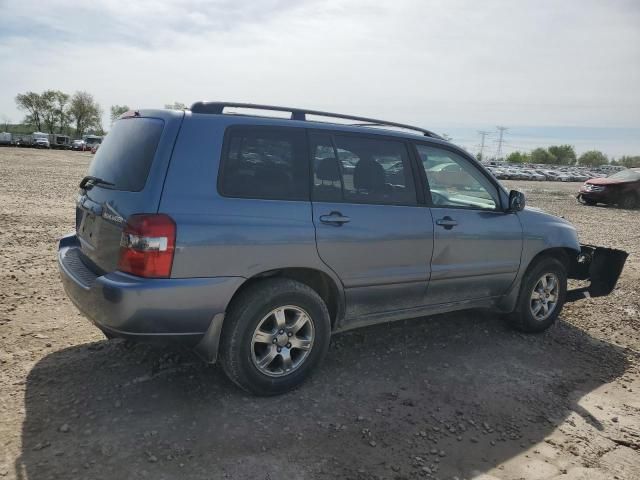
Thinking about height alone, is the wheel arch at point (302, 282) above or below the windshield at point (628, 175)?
below

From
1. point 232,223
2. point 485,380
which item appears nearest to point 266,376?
point 232,223

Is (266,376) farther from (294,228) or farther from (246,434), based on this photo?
(294,228)

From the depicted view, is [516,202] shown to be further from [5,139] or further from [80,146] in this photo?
[80,146]

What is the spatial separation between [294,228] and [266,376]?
100 centimetres

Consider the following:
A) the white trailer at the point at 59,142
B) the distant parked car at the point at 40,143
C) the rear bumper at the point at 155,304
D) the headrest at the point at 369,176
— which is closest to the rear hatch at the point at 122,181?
the rear bumper at the point at 155,304

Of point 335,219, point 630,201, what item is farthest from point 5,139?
point 335,219

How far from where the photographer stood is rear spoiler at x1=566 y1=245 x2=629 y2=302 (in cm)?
553

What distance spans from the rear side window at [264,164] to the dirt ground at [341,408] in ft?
4.57

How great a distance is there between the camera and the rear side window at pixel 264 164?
3.31 m

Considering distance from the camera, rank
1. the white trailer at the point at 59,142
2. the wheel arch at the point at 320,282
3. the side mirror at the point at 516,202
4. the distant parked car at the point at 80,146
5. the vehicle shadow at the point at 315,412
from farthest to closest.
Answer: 1. the white trailer at the point at 59,142
2. the distant parked car at the point at 80,146
3. the side mirror at the point at 516,202
4. the wheel arch at the point at 320,282
5. the vehicle shadow at the point at 315,412

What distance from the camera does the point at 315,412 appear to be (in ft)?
11.3

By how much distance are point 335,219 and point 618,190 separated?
1876cm

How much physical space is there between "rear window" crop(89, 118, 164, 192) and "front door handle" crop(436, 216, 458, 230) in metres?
2.21

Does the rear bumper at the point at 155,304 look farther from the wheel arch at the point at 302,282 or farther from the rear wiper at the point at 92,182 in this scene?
the rear wiper at the point at 92,182
